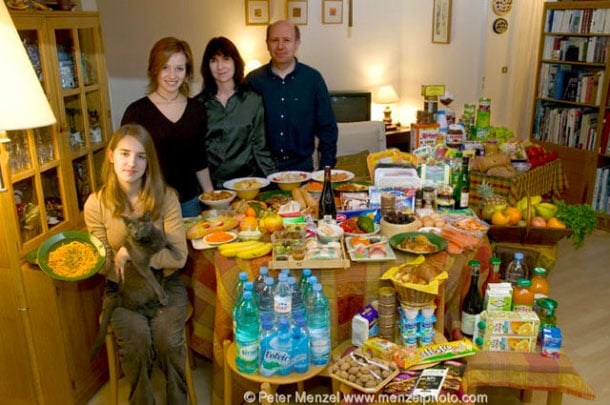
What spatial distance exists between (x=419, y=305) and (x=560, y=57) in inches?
156

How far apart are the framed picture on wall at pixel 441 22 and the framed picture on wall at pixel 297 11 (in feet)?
4.74

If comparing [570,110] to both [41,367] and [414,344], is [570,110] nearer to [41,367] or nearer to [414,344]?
[414,344]

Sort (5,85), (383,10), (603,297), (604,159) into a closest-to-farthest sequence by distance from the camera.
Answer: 1. (5,85)
2. (603,297)
3. (604,159)
4. (383,10)

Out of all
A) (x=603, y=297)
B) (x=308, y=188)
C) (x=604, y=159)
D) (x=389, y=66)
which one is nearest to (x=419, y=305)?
(x=308, y=188)

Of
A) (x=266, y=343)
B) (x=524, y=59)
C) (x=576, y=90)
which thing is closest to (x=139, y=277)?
(x=266, y=343)

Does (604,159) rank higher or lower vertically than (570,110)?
lower

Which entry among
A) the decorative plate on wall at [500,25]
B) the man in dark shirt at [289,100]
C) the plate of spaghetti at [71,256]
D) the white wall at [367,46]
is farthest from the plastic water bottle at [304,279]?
the decorative plate on wall at [500,25]

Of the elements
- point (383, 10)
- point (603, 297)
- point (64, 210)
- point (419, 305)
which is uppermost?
point (383, 10)

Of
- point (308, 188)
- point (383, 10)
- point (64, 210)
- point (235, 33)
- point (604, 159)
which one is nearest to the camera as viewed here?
point (64, 210)

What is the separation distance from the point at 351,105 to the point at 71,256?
4.20 m

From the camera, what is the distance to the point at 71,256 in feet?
7.50

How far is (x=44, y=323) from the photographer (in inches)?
94.1

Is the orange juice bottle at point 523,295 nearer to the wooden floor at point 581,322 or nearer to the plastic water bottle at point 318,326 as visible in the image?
the wooden floor at point 581,322

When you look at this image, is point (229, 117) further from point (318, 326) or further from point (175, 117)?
point (318, 326)
